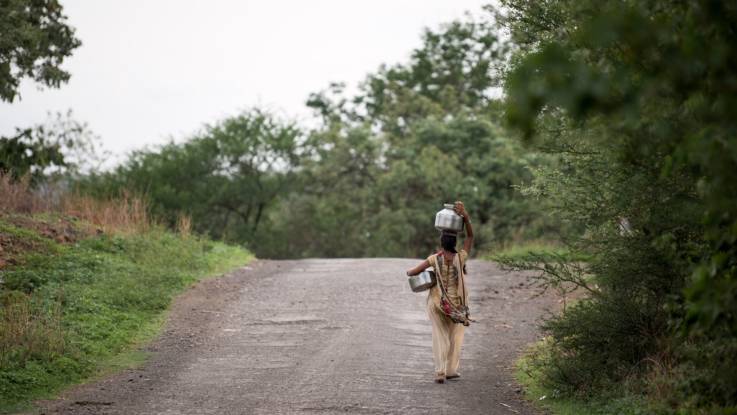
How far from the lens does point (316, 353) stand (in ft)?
44.5

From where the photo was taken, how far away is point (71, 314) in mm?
15195

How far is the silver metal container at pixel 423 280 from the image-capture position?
11984mm

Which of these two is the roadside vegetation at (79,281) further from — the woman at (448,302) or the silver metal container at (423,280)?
the woman at (448,302)

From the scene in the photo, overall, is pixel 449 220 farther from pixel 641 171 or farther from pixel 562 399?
pixel 641 171

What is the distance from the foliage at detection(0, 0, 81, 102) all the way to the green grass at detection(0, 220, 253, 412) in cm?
463

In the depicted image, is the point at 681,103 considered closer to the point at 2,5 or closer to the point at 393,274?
the point at 393,274

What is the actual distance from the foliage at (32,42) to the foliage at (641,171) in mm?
13728

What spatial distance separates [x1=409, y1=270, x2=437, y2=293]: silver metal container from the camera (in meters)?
→ 12.0

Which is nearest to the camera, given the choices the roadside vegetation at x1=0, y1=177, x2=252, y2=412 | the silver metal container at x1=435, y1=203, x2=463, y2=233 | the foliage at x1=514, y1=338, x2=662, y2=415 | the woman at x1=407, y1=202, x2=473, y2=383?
the foliage at x1=514, y1=338, x2=662, y2=415

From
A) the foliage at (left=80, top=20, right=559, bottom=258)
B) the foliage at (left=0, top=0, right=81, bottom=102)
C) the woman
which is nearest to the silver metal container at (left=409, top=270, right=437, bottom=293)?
the woman

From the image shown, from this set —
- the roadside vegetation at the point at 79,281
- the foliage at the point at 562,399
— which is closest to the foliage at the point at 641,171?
the foliage at the point at 562,399

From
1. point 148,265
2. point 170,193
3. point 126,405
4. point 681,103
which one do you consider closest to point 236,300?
point 148,265

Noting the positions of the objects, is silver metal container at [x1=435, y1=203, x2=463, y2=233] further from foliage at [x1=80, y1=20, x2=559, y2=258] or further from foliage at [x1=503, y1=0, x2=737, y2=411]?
foliage at [x1=80, y1=20, x2=559, y2=258]

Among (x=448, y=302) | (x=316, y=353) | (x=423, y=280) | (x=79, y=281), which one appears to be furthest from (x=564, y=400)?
(x=79, y=281)
